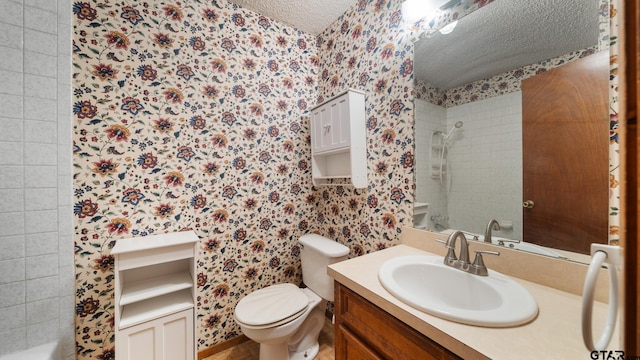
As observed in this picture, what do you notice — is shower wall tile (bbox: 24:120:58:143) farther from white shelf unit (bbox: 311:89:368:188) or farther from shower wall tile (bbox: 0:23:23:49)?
white shelf unit (bbox: 311:89:368:188)

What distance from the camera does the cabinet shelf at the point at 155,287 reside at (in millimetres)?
1162

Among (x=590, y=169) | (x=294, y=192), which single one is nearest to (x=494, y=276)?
(x=590, y=169)

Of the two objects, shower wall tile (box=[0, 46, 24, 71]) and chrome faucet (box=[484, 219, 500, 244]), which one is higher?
shower wall tile (box=[0, 46, 24, 71])

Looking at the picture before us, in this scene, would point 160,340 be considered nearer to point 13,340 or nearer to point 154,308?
point 154,308

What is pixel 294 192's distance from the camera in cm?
188

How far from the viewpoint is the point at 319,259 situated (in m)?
1.58

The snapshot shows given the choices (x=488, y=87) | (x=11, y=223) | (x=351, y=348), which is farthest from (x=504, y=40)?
(x=11, y=223)

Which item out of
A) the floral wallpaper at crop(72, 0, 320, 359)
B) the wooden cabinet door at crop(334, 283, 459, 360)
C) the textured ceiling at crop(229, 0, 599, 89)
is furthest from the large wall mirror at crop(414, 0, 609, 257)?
the floral wallpaper at crop(72, 0, 320, 359)

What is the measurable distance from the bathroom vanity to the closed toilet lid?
381mm

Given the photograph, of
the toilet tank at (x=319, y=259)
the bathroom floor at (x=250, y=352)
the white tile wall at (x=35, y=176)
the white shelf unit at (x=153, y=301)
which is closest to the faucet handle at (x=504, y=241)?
the toilet tank at (x=319, y=259)

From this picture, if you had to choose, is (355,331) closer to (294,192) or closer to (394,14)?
(294,192)

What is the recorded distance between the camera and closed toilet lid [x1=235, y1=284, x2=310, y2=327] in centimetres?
122

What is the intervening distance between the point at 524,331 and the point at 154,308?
1.61 meters

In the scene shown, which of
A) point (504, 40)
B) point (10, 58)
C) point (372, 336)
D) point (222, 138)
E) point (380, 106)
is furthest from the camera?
point (222, 138)
